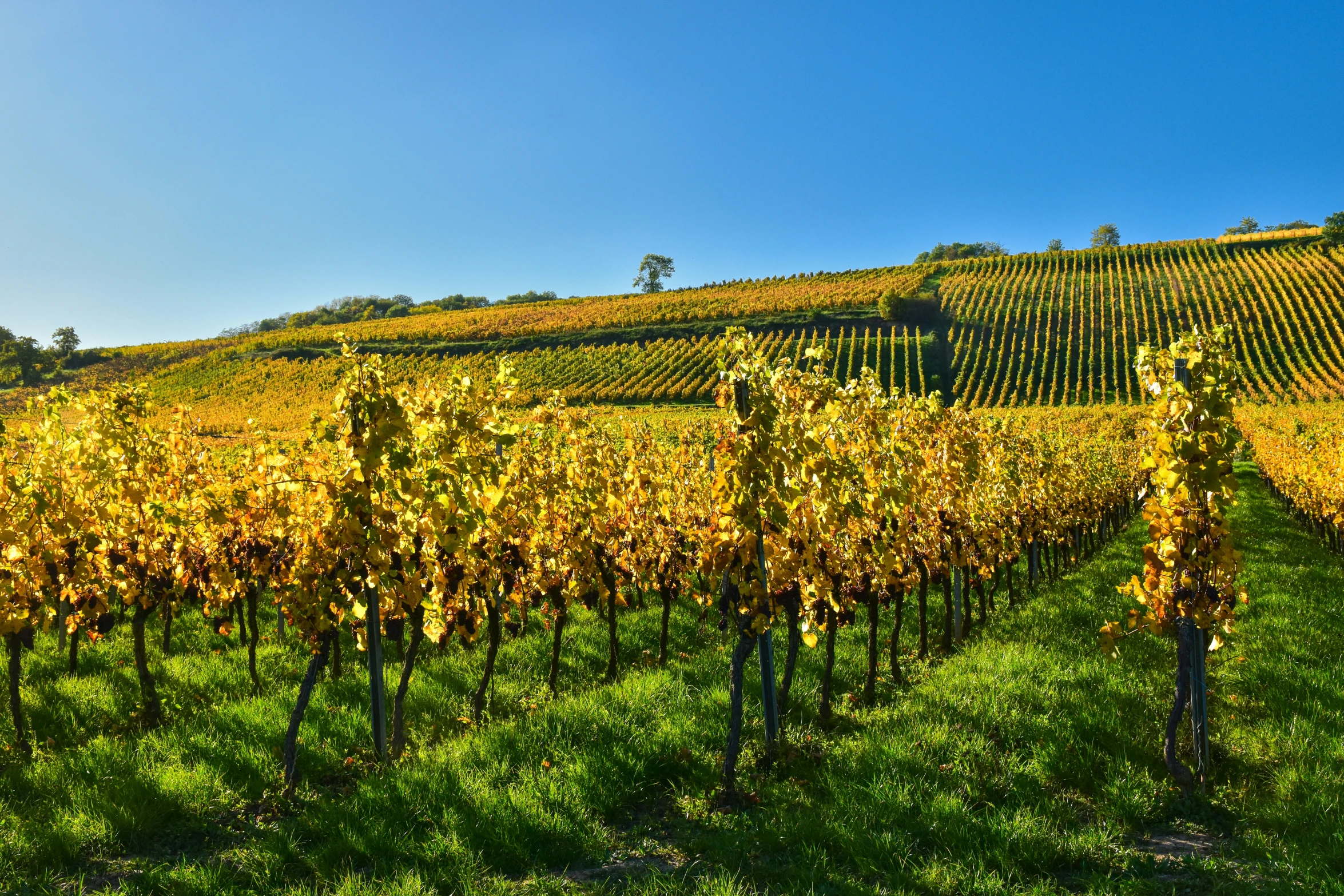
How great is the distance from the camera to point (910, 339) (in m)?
59.7

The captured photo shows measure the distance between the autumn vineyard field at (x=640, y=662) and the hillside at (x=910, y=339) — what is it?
3570cm

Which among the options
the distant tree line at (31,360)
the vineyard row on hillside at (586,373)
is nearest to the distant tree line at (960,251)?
the vineyard row on hillside at (586,373)

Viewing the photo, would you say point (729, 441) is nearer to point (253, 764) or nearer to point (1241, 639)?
point (253, 764)

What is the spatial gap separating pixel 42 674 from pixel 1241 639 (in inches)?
495

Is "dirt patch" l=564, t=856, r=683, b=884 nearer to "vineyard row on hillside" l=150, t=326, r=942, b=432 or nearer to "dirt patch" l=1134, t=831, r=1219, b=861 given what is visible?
"dirt patch" l=1134, t=831, r=1219, b=861

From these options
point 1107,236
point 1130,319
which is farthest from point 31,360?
point 1107,236

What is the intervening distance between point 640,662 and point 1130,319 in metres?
70.7

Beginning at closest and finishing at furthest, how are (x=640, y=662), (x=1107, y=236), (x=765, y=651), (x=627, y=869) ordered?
(x=627, y=869) < (x=765, y=651) < (x=640, y=662) < (x=1107, y=236)

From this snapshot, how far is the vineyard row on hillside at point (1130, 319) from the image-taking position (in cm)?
5116

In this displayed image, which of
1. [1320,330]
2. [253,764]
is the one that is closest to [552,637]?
[253,764]

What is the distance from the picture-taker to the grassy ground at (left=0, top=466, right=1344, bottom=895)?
368 centimetres

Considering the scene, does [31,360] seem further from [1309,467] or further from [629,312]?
[1309,467]

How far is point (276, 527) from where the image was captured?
6.75 m

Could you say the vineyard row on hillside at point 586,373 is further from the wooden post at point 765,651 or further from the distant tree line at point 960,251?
the distant tree line at point 960,251
